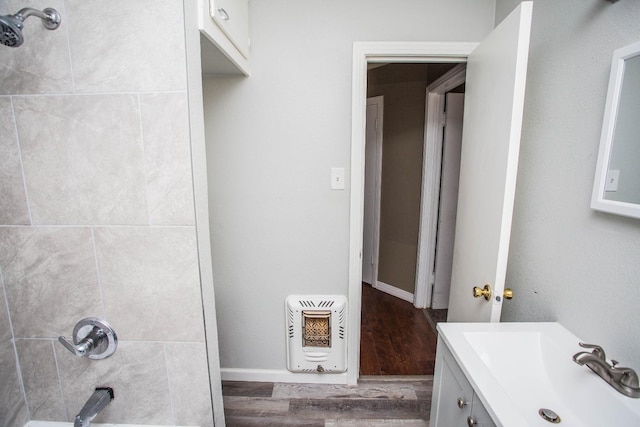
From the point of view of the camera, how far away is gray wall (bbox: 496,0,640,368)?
2.55 ft

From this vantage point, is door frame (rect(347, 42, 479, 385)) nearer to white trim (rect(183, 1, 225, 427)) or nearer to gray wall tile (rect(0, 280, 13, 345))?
white trim (rect(183, 1, 225, 427))

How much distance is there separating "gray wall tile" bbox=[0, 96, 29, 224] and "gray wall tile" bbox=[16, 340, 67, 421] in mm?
356

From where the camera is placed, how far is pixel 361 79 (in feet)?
4.73

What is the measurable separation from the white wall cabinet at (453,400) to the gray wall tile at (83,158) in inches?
39.6

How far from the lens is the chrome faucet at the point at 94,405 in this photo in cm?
71

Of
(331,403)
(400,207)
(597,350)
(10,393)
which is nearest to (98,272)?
(10,393)

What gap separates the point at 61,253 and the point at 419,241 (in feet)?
8.06

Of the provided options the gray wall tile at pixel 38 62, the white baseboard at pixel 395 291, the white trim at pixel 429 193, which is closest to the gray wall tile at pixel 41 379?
the gray wall tile at pixel 38 62

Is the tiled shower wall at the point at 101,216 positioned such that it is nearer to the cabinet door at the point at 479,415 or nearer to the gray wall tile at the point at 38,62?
the gray wall tile at the point at 38,62

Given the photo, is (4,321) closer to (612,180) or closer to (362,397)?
(362,397)

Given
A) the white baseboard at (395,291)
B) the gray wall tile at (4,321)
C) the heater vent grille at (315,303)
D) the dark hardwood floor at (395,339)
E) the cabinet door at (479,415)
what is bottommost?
the dark hardwood floor at (395,339)

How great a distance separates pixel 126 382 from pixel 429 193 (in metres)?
2.38

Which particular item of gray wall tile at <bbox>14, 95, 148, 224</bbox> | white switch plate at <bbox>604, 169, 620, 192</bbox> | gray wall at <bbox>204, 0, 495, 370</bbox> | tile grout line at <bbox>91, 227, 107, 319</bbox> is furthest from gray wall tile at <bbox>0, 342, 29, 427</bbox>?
white switch plate at <bbox>604, 169, 620, 192</bbox>

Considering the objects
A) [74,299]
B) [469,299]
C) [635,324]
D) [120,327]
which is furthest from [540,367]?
[74,299]
